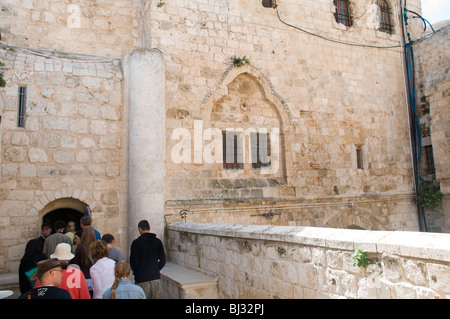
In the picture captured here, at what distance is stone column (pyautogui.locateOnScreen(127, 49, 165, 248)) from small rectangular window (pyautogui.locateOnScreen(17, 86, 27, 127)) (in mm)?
1993

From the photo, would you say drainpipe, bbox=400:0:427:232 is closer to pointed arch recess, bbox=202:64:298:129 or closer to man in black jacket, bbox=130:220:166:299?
pointed arch recess, bbox=202:64:298:129

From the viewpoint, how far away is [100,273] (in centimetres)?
411

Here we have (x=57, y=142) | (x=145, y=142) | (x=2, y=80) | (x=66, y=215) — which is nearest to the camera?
(x=2, y=80)

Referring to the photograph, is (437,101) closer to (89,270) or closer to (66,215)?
(66,215)

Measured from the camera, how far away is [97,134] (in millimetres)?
7902

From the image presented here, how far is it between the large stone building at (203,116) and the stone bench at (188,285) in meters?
1.79

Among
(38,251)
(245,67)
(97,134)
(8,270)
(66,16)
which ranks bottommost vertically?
(8,270)

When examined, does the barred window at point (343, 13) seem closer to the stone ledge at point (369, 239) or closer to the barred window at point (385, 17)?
the barred window at point (385, 17)

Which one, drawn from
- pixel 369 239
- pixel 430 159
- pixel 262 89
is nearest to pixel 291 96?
pixel 262 89

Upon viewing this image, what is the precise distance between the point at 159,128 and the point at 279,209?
3738 mm

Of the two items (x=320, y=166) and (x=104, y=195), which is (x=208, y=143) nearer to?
(x=104, y=195)

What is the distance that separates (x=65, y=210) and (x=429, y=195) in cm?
1037
